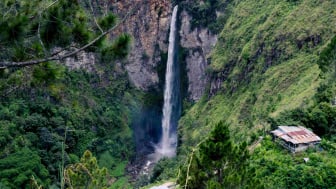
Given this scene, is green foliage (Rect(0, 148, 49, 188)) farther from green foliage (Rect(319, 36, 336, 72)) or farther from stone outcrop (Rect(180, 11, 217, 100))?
stone outcrop (Rect(180, 11, 217, 100))

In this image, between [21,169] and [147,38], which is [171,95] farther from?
[21,169]

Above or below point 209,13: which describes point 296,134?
below

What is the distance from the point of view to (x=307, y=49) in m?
25.5

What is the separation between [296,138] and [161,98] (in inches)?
951

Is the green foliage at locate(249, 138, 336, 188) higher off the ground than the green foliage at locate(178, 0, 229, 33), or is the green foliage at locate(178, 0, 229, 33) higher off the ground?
the green foliage at locate(178, 0, 229, 33)

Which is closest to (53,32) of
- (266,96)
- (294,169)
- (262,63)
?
(294,169)

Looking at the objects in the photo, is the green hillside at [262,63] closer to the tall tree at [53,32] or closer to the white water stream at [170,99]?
the white water stream at [170,99]

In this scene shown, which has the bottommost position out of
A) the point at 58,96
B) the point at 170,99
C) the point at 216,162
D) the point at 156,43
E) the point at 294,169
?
the point at 294,169

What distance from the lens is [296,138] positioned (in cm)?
1382

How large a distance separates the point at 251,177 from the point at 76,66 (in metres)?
25.8

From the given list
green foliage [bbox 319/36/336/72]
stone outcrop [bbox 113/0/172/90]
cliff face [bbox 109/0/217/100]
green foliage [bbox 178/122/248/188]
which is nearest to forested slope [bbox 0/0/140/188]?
stone outcrop [bbox 113/0/172/90]

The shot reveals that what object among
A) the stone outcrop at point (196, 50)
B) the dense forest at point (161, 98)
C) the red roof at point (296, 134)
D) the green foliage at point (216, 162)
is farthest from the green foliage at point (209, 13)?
the green foliage at point (216, 162)

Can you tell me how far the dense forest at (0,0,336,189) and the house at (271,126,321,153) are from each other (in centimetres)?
23

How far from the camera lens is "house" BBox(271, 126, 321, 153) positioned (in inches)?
544
